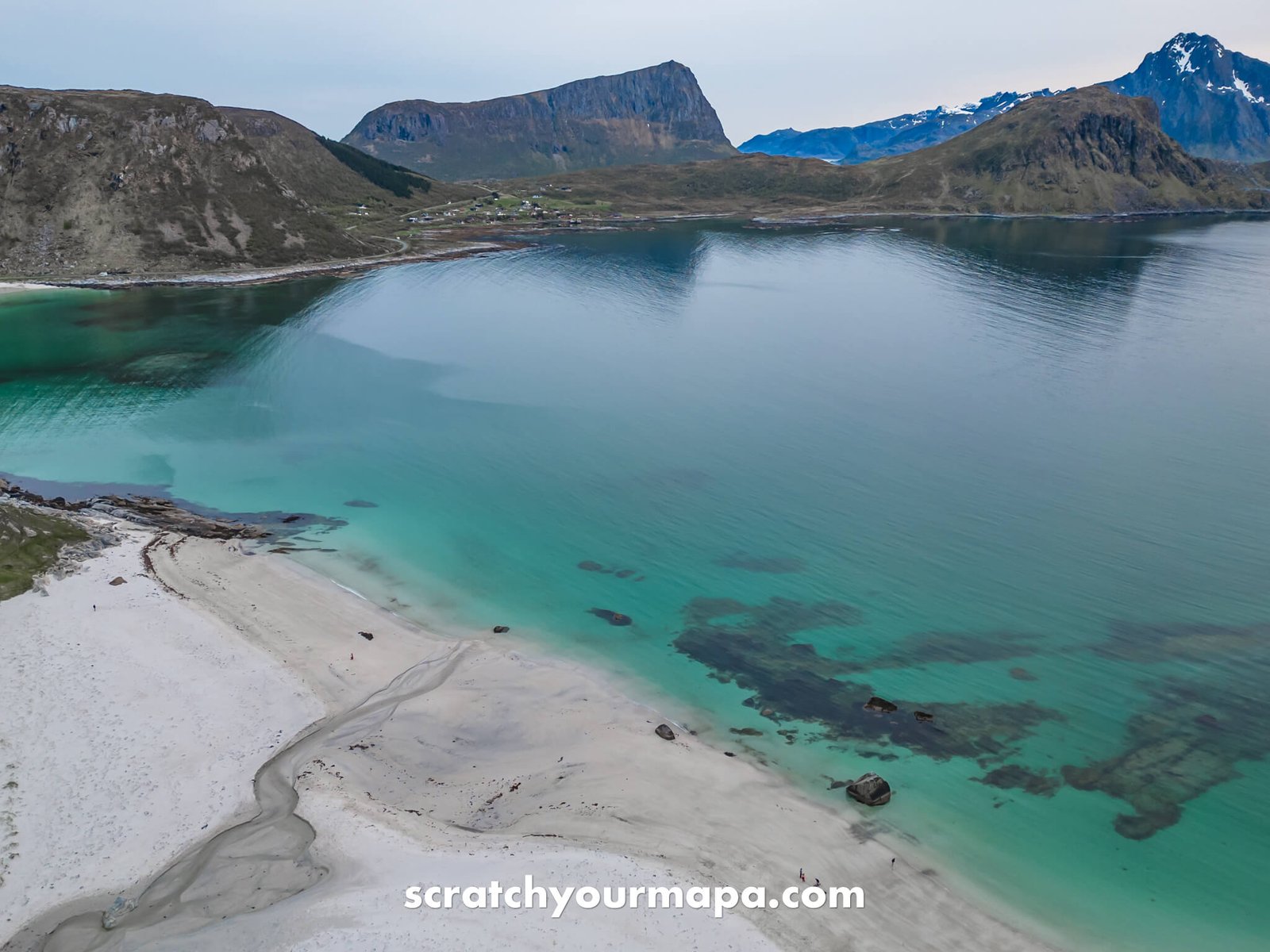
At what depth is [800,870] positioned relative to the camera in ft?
95.4

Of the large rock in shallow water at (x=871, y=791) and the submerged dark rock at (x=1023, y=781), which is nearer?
the large rock in shallow water at (x=871, y=791)

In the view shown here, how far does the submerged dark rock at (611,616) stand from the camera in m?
47.2

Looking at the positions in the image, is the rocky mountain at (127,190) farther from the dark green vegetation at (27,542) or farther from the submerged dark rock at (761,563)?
the submerged dark rock at (761,563)

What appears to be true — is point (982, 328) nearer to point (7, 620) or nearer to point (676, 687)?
point (676, 687)

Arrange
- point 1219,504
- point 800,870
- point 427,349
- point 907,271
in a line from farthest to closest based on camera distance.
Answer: point 907,271 → point 427,349 → point 1219,504 → point 800,870

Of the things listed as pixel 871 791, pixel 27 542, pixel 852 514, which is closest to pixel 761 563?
pixel 852 514

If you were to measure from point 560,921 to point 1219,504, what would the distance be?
61.6 metres

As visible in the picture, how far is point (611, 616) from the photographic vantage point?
47844 millimetres

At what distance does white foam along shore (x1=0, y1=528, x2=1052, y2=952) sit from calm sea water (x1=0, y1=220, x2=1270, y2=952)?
3.58 metres

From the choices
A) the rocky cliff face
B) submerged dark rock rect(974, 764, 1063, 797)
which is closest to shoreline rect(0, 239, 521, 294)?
the rocky cliff face

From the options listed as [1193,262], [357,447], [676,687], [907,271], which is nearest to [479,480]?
[357,447]

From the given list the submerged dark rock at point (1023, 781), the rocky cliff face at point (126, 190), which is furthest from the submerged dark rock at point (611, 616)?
the rocky cliff face at point (126, 190)

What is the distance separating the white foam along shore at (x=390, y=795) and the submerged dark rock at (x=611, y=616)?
5619 millimetres

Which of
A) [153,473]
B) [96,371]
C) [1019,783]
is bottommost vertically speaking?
[1019,783]
